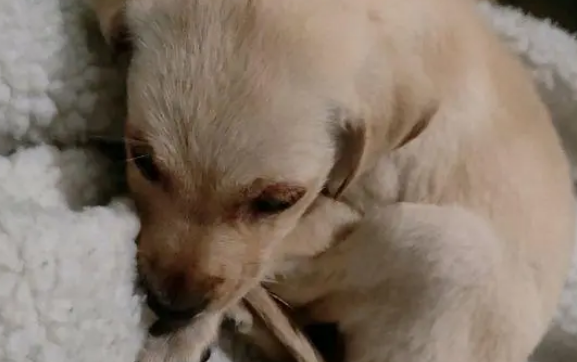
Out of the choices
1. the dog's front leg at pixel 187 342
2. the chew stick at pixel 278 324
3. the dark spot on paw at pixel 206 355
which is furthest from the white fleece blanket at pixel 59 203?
the chew stick at pixel 278 324

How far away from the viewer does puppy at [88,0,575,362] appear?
5.10ft

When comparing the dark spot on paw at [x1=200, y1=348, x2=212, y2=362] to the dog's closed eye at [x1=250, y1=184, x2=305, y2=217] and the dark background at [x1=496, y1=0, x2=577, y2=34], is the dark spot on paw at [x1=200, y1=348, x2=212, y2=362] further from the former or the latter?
the dark background at [x1=496, y1=0, x2=577, y2=34]

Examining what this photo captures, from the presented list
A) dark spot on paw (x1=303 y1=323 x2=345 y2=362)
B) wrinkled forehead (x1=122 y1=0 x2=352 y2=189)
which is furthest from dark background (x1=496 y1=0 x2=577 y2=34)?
wrinkled forehead (x1=122 y1=0 x2=352 y2=189)

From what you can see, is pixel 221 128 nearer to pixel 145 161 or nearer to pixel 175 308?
pixel 145 161

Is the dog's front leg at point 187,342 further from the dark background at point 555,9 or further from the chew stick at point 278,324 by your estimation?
the dark background at point 555,9

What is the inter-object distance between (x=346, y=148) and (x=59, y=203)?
1.71 feet

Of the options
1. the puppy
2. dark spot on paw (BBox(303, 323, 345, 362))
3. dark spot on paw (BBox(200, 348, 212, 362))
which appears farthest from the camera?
dark spot on paw (BBox(303, 323, 345, 362))

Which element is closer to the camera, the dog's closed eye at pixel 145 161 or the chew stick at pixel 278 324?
the dog's closed eye at pixel 145 161

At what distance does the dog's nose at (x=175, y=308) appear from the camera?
1644 mm

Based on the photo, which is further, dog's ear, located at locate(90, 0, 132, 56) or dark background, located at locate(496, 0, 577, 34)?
dark background, located at locate(496, 0, 577, 34)

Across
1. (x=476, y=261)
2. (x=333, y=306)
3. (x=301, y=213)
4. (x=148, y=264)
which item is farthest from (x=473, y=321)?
(x=148, y=264)

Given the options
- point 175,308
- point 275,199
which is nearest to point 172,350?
point 175,308

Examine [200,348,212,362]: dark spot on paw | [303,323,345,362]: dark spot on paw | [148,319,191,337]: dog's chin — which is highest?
[148,319,191,337]: dog's chin

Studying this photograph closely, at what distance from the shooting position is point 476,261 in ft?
6.39
